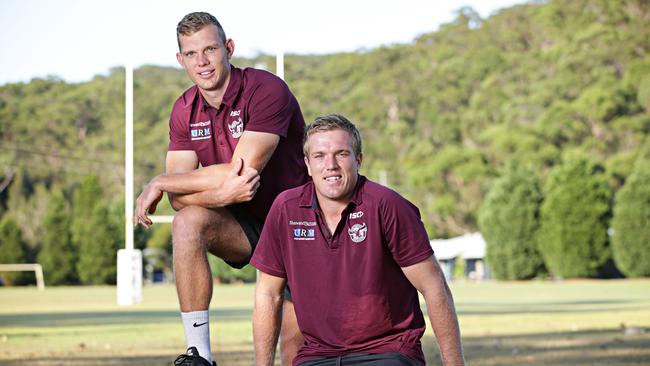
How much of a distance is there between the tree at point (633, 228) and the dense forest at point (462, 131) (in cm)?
9

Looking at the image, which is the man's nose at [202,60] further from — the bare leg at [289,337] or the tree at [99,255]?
the tree at [99,255]

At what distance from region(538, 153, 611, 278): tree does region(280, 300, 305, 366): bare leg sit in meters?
46.6

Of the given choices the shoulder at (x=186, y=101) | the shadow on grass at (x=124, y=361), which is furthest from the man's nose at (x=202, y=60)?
the shadow on grass at (x=124, y=361)

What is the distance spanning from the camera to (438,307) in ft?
14.7

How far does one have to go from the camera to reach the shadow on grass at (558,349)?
10320 millimetres

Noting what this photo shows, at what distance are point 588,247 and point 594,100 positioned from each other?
686 inches

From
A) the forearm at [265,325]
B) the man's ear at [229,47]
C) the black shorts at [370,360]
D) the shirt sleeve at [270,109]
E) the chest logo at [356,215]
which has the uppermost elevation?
the man's ear at [229,47]

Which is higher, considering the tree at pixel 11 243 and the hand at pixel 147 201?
the hand at pixel 147 201

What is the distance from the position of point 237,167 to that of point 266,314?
2.62 feet

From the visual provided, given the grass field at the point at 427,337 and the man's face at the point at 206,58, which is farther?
the grass field at the point at 427,337

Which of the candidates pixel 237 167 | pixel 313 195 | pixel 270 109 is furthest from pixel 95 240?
pixel 313 195

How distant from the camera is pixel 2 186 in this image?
7575cm

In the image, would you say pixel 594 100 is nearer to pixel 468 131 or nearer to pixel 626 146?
pixel 626 146

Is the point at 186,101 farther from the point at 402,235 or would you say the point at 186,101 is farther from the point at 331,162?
the point at 402,235
